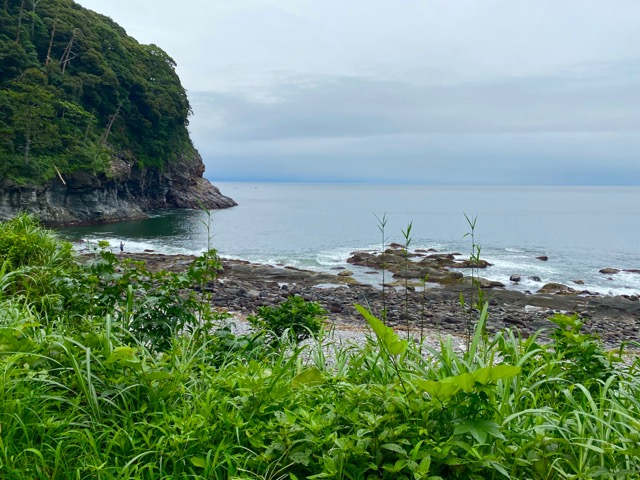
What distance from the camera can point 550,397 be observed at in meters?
2.78

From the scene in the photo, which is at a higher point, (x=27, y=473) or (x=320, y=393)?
(x=320, y=393)

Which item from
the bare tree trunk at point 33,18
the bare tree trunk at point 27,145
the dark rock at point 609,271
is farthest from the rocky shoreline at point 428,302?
the bare tree trunk at point 33,18

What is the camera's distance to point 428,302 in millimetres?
19719

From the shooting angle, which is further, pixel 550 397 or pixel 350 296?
pixel 350 296

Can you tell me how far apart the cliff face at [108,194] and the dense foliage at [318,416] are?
85.4ft

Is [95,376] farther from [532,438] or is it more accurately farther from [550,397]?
[550,397]

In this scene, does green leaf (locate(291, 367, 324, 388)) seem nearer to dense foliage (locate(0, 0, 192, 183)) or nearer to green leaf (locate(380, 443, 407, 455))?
green leaf (locate(380, 443, 407, 455))

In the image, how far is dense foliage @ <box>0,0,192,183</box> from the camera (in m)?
37.3

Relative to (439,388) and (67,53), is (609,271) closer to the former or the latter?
(439,388)

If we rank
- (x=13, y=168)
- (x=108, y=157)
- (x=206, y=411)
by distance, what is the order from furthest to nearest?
(x=108, y=157), (x=13, y=168), (x=206, y=411)

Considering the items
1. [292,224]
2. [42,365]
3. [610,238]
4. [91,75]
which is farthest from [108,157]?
[610,238]

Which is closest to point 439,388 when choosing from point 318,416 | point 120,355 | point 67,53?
point 318,416

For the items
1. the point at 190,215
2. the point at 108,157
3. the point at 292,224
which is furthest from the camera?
the point at 292,224

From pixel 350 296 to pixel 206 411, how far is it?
1800 centimetres
